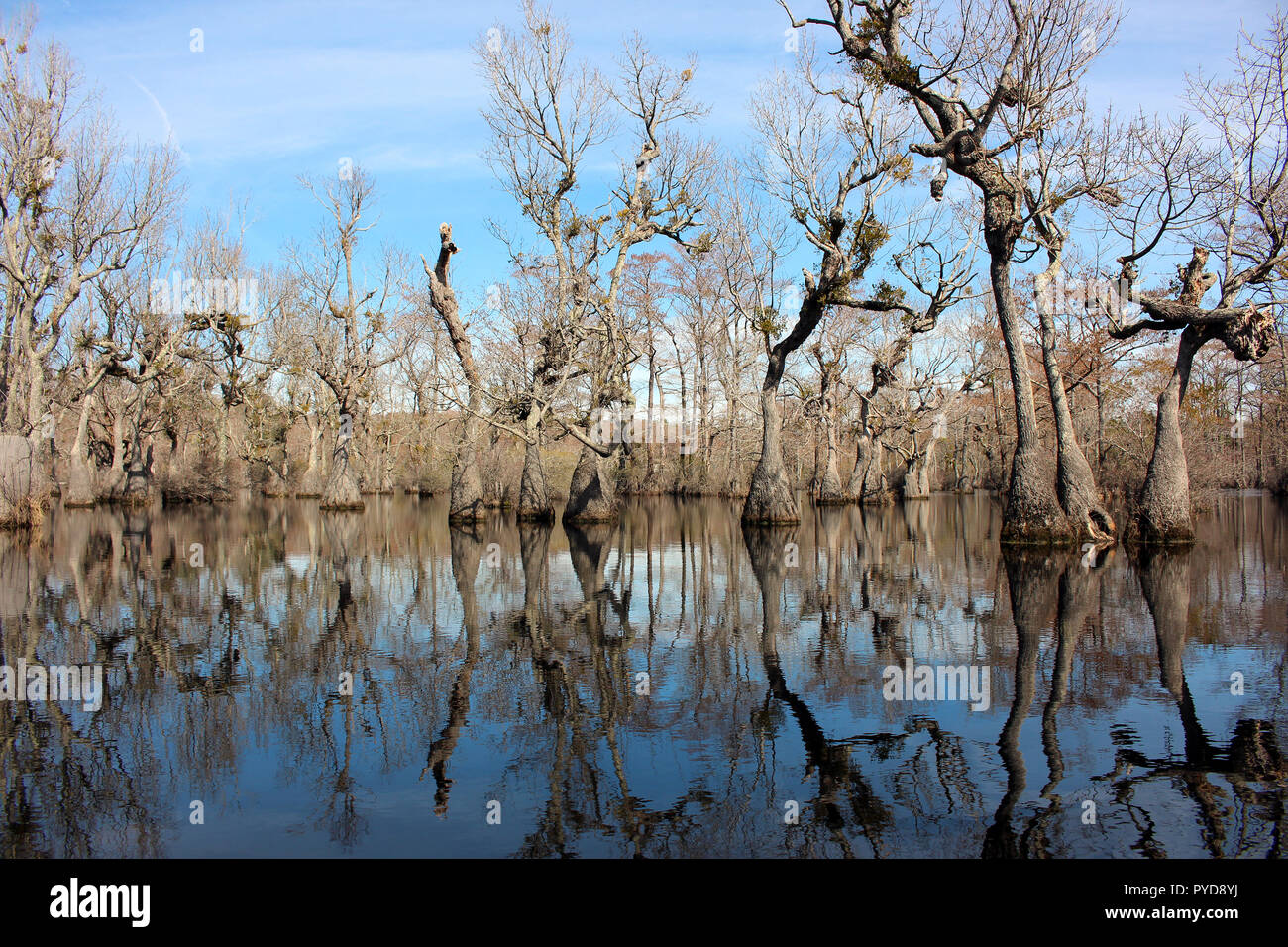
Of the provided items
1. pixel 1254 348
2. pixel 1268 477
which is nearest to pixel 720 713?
pixel 1254 348

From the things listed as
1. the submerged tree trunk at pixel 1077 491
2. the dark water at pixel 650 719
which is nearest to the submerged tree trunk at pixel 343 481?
the dark water at pixel 650 719

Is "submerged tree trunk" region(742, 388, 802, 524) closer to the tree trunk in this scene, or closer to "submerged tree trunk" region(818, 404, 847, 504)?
the tree trunk

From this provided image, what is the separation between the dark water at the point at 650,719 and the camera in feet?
14.4

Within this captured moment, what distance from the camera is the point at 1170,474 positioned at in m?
17.6

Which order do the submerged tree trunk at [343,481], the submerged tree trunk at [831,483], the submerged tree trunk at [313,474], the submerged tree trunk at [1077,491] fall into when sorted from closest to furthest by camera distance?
the submerged tree trunk at [1077,491]
the submerged tree trunk at [343,481]
the submerged tree trunk at [831,483]
the submerged tree trunk at [313,474]

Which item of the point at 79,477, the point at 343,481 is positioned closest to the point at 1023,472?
the point at 343,481

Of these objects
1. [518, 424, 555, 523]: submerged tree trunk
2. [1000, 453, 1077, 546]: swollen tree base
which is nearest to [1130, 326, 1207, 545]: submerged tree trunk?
[1000, 453, 1077, 546]: swollen tree base

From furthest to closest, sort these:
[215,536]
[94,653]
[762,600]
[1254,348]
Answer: [215,536], [1254,348], [762,600], [94,653]

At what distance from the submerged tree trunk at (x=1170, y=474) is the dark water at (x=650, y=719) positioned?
3832 mm

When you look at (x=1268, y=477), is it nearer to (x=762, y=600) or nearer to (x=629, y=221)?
(x=629, y=221)

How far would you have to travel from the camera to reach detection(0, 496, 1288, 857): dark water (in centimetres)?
440

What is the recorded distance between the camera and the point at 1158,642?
8656mm

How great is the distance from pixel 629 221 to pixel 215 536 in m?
13.9

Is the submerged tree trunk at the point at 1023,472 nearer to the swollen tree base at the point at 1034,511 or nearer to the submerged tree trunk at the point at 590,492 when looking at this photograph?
the swollen tree base at the point at 1034,511
